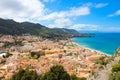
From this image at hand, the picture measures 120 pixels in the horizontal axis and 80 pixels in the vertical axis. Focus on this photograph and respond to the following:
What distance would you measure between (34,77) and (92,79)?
7.77 m

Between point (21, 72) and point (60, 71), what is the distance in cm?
612

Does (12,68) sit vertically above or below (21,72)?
below

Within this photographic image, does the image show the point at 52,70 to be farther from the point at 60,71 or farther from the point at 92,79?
the point at 92,79

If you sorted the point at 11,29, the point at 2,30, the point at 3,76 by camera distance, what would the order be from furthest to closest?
the point at 11,29 < the point at 2,30 < the point at 3,76

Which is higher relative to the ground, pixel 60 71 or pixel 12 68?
pixel 60 71

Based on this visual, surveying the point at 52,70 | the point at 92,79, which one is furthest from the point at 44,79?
the point at 92,79

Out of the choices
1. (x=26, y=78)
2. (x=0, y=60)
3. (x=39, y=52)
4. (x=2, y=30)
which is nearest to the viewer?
(x=26, y=78)

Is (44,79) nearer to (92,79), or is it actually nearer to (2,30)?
(92,79)

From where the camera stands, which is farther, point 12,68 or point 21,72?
point 12,68

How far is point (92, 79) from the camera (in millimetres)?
23797

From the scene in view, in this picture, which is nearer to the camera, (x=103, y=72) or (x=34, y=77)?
(x=103, y=72)

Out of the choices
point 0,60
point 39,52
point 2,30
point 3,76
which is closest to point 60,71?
point 3,76

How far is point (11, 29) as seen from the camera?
181750mm

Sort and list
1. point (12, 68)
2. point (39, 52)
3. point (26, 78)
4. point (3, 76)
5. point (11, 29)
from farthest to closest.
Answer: point (11, 29)
point (39, 52)
point (12, 68)
point (3, 76)
point (26, 78)
